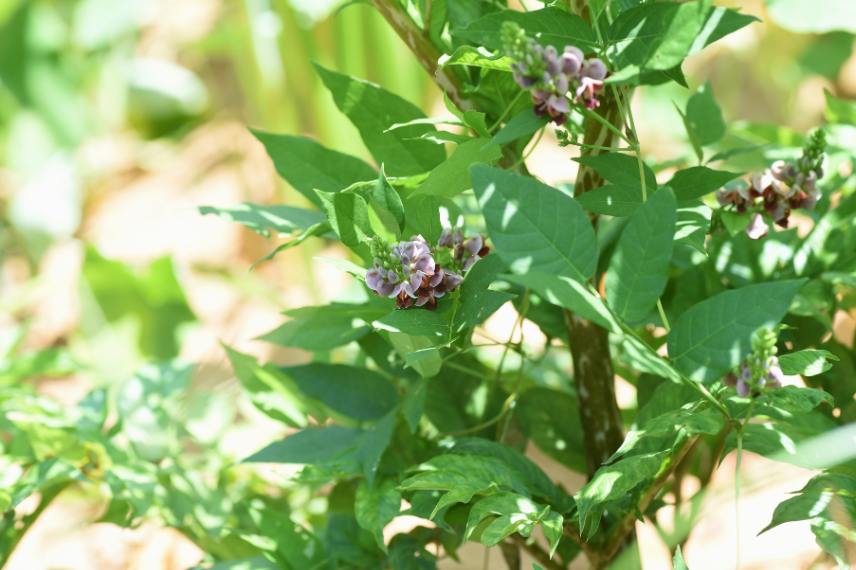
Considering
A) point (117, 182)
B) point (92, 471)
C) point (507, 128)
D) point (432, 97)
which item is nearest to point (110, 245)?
point (117, 182)

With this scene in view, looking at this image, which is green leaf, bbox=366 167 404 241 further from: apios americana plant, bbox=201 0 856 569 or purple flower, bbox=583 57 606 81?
purple flower, bbox=583 57 606 81

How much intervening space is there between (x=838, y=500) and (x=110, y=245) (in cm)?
142

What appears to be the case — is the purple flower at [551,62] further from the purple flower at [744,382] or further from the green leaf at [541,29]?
the purple flower at [744,382]

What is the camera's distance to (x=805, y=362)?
1.43 feet

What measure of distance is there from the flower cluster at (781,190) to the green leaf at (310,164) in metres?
0.20

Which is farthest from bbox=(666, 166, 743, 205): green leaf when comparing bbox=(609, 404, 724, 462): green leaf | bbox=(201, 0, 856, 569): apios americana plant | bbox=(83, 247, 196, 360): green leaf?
bbox=(83, 247, 196, 360): green leaf

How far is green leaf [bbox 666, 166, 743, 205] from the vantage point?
47 centimetres

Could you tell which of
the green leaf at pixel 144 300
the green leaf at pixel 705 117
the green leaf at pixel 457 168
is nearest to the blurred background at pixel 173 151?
the green leaf at pixel 144 300

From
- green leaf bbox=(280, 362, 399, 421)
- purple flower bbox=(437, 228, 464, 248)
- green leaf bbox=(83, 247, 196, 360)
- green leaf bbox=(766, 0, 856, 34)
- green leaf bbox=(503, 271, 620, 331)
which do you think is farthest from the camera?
green leaf bbox=(83, 247, 196, 360)

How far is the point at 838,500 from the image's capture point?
0.46 m

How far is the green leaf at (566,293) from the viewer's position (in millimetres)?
371

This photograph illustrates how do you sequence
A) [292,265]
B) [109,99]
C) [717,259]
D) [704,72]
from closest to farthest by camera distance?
[717,259], [292,265], [109,99], [704,72]

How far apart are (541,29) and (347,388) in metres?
0.25

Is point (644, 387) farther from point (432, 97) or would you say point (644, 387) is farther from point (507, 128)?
point (432, 97)
